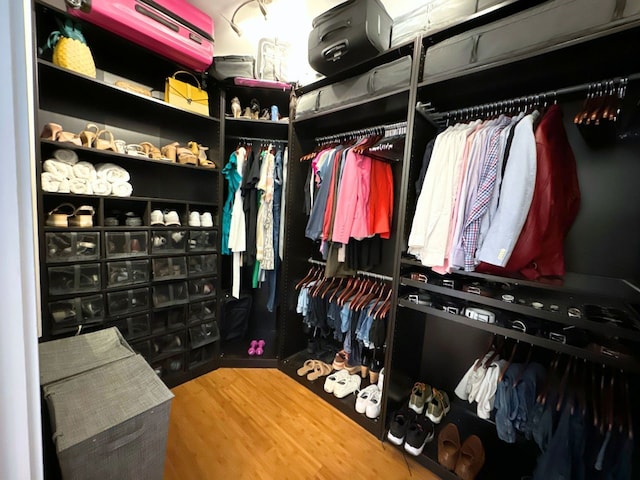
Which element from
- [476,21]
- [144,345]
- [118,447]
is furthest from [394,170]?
[144,345]

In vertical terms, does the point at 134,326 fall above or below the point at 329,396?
above

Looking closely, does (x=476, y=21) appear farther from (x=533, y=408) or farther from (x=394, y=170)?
(x=533, y=408)

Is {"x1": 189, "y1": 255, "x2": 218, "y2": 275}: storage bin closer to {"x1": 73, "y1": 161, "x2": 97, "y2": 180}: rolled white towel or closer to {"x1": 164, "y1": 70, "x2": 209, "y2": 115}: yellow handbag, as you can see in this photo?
{"x1": 73, "y1": 161, "x2": 97, "y2": 180}: rolled white towel

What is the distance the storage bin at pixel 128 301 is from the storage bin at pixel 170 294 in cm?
7

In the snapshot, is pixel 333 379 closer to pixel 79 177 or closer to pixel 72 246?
pixel 72 246

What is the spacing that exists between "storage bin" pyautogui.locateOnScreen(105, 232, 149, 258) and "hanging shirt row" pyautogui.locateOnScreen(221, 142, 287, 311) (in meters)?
0.55

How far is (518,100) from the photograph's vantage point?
1.20 metres

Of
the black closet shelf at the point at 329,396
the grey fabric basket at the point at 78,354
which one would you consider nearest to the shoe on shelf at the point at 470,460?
the black closet shelf at the point at 329,396

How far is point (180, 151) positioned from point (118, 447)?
65.5 inches

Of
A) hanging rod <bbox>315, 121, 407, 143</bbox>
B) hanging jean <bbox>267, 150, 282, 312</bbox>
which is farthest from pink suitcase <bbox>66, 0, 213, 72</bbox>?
hanging rod <bbox>315, 121, 407, 143</bbox>

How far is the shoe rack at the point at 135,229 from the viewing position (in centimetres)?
136

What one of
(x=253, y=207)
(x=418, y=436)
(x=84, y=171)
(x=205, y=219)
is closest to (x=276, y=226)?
(x=253, y=207)

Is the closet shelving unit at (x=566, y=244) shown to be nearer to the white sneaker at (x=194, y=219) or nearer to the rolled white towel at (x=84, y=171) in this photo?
the white sneaker at (x=194, y=219)

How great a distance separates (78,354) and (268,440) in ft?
A: 3.47
